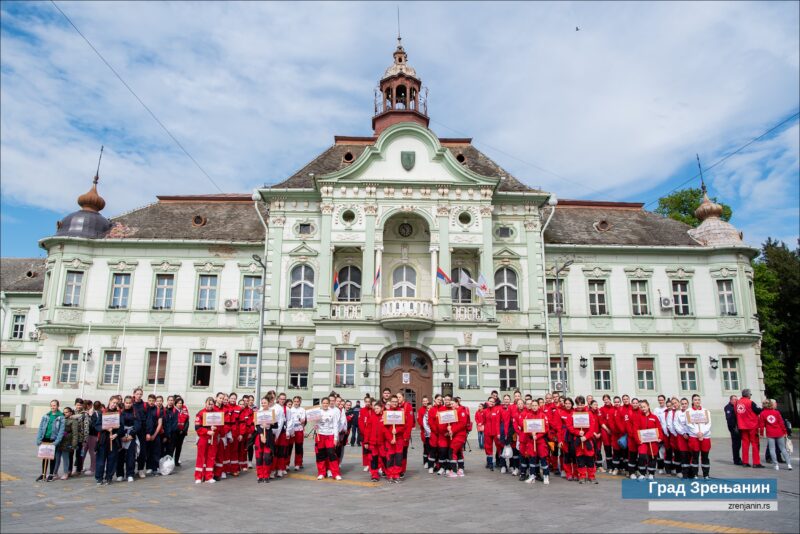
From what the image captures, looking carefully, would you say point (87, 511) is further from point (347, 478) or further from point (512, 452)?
point (512, 452)

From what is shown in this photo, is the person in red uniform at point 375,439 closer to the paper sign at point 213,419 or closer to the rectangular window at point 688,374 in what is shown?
the paper sign at point 213,419

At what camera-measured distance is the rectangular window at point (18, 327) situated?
42.2 m

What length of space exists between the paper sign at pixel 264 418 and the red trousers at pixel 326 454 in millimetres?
1179

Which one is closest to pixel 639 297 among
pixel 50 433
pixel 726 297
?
pixel 726 297

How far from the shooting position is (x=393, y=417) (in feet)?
46.0

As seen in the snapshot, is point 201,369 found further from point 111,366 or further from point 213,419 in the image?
point 213,419

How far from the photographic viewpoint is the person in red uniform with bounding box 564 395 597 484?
44.9ft

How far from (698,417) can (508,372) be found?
1453 centimetres

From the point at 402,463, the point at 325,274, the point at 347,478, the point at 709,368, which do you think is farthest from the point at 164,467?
the point at 709,368

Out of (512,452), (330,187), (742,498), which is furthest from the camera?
(330,187)

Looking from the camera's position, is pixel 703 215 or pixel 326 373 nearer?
pixel 326 373

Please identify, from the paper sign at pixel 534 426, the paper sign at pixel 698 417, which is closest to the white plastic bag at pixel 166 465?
the paper sign at pixel 534 426

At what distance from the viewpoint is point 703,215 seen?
32625mm

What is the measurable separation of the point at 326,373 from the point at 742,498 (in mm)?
18100
